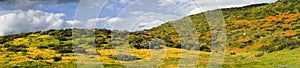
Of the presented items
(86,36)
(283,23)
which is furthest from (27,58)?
(283,23)

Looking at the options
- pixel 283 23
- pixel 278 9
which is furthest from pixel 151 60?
pixel 278 9

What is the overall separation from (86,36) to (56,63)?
21580mm

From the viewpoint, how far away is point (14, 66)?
4150 centimetres

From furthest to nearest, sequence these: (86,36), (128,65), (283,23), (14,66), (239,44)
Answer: (283,23) → (239,44) → (86,36) → (128,65) → (14,66)

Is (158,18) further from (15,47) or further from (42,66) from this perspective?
(15,47)

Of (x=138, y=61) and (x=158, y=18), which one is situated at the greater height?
(x=158, y=18)

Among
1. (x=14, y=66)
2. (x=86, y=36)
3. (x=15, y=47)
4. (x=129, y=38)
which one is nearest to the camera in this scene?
(x=14, y=66)

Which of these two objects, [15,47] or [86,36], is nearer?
[15,47]

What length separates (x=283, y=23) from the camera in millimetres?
119688

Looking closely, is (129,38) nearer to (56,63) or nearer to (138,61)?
(138,61)

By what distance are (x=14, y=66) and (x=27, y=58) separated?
5.24 meters

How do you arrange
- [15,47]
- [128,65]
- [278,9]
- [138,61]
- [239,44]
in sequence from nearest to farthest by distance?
[128,65] < [138,61] < [15,47] < [239,44] < [278,9]

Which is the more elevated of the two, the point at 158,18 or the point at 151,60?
the point at 158,18

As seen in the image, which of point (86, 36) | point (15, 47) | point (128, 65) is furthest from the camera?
point (86, 36)
